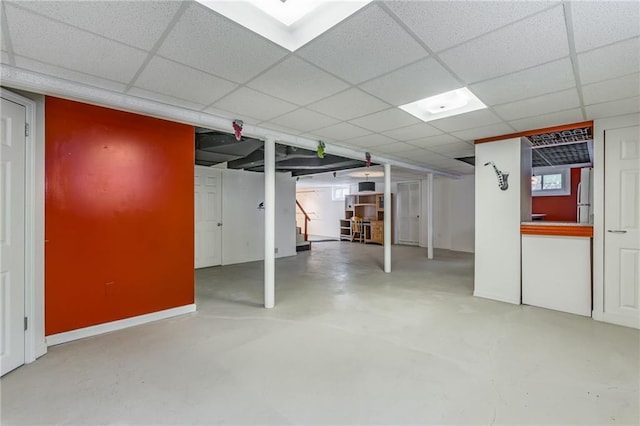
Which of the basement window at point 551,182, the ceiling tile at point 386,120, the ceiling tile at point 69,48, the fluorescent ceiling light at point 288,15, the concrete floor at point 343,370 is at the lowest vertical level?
the concrete floor at point 343,370

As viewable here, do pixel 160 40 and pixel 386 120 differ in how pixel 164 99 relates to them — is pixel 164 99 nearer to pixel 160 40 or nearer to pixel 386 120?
pixel 160 40

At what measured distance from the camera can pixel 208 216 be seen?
247 inches

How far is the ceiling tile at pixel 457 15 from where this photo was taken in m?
1.45

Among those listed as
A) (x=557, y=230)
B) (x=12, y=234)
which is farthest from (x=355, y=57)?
(x=557, y=230)

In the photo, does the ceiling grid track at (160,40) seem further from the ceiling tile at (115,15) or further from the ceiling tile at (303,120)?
the ceiling tile at (303,120)

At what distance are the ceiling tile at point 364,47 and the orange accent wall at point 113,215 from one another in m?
2.11

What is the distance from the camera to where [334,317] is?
10.8ft

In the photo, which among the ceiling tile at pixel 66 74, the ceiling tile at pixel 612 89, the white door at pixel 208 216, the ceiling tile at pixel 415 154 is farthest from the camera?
the white door at pixel 208 216

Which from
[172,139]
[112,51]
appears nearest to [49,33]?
[112,51]

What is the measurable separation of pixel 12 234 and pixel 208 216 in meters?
4.09

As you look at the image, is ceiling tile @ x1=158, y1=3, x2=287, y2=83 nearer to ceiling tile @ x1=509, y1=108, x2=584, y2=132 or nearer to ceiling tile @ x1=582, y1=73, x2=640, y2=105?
ceiling tile @ x1=582, y1=73, x2=640, y2=105

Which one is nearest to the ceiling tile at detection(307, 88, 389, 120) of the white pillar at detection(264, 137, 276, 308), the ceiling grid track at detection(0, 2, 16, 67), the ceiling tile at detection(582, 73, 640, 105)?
the white pillar at detection(264, 137, 276, 308)

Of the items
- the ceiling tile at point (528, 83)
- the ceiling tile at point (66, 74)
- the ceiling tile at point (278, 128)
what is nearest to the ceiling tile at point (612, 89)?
the ceiling tile at point (528, 83)

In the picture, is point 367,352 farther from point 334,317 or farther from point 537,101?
point 537,101
